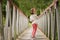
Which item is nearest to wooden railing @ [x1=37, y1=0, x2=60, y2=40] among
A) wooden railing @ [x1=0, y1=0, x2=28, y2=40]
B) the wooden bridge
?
the wooden bridge

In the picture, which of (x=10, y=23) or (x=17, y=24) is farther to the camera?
(x=17, y=24)

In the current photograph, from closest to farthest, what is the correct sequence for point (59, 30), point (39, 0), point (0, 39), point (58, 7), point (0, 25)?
point (0, 25), point (0, 39), point (59, 30), point (58, 7), point (39, 0)

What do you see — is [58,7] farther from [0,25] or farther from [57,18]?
Answer: [0,25]

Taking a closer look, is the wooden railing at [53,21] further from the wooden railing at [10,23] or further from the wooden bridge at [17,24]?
the wooden railing at [10,23]

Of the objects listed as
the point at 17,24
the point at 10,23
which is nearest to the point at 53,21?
the point at 10,23

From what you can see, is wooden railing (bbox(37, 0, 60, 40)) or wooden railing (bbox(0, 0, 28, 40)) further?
wooden railing (bbox(0, 0, 28, 40))

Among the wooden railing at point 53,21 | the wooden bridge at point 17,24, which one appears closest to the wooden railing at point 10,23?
the wooden bridge at point 17,24

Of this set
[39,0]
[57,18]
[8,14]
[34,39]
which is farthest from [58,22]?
[39,0]

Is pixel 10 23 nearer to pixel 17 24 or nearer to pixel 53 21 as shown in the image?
pixel 53 21

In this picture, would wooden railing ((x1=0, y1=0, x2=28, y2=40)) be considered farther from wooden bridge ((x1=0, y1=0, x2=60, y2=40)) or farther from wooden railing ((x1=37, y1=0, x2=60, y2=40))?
wooden railing ((x1=37, y1=0, x2=60, y2=40))

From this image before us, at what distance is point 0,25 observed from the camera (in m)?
5.10

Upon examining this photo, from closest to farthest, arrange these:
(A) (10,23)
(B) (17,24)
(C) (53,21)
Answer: (A) (10,23) → (C) (53,21) → (B) (17,24)

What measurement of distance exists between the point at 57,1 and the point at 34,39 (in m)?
3.32

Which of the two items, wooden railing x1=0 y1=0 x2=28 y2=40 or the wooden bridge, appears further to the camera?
wooden railing x1=0 y1=0 x2=28 y2=40
